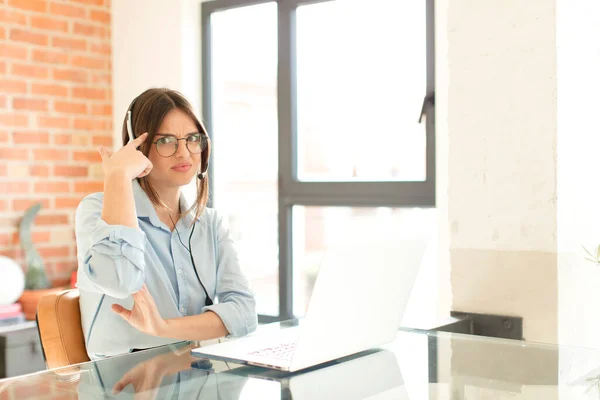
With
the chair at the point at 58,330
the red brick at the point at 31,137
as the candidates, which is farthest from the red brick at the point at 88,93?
the chair at the point at 58,330

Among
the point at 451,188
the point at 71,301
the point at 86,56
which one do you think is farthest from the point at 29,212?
the point at 451,188

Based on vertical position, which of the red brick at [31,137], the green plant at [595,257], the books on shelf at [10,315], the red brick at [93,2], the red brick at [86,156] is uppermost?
the red brick at [93,2]

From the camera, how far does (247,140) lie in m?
3.81

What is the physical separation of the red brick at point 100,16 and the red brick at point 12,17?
385 millimetres

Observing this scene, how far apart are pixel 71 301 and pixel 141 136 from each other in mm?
468

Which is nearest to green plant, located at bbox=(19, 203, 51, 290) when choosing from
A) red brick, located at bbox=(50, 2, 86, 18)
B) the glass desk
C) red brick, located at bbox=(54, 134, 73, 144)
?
red brick, located at bbox=(54, 134, 73, 144)

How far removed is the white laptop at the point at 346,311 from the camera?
138 cm

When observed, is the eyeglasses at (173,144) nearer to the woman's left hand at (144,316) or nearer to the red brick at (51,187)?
the woman's left hand at (144,316)

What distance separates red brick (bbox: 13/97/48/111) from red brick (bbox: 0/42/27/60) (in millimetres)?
195

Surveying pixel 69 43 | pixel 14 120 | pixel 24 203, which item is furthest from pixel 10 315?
pixel 69 43

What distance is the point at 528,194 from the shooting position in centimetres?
243

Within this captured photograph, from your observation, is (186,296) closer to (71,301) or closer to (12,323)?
(71,301)

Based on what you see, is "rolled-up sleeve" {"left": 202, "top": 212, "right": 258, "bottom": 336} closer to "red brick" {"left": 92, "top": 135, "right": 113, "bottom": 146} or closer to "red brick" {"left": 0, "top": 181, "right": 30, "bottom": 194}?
"red brick" {"left": 0, "top": 181, "right": 30, "bottom": 194}

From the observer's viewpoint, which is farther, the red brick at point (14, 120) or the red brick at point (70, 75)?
the red brick at point (70, 75)
